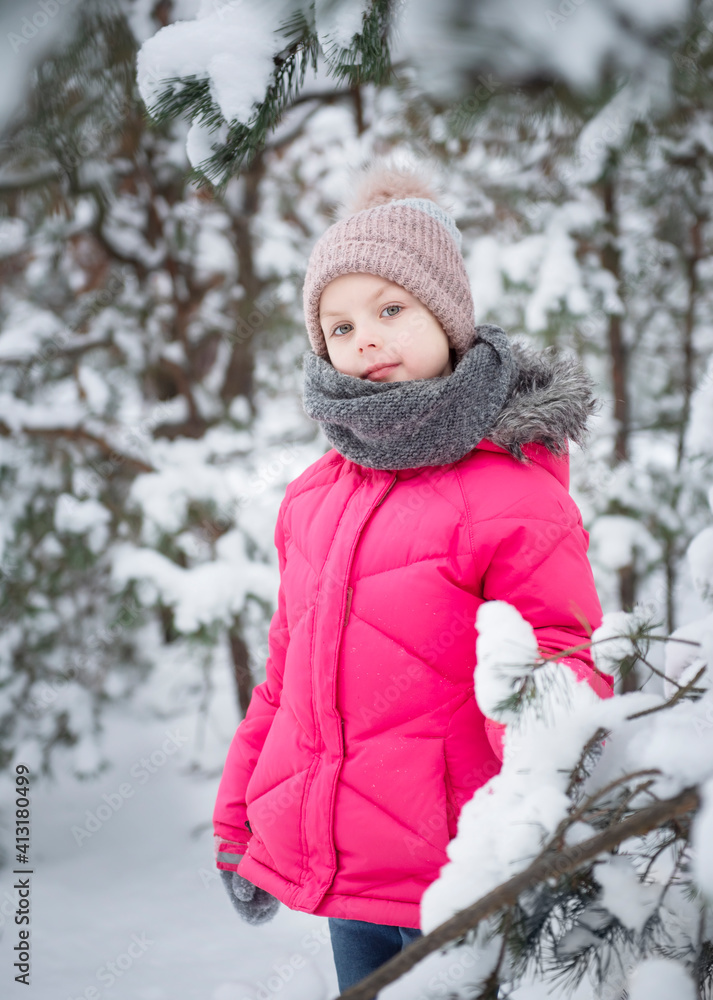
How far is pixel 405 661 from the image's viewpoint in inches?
50.4

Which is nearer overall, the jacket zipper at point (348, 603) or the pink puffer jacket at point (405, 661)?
the pink puffer jacket at point (405, 661)

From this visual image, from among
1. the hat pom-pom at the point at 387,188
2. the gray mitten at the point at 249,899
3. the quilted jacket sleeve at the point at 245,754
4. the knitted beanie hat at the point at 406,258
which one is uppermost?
the hat pom-pom at the point at 387,188

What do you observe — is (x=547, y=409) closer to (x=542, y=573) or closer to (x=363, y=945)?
(x=542, y=573)

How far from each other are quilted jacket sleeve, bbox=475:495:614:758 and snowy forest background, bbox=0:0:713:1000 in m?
0.18

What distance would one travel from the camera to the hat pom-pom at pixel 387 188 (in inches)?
62.6

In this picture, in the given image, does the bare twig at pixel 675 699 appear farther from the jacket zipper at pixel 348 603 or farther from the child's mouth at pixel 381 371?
the child's mouth at pixel 381 371

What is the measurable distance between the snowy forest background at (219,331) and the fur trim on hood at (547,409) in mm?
333

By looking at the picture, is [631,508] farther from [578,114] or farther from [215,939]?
[215,939]

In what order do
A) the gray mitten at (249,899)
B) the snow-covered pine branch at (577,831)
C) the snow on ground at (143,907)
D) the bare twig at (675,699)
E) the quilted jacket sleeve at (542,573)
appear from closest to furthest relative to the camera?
1. the snow-covered pine branch at (577,831)
2. the bare twig at (675,699)
3. the quilted jacket sleeve at (542,573)
4. the gray mitten at (249,899)
5. the snow on ground at (143,907)

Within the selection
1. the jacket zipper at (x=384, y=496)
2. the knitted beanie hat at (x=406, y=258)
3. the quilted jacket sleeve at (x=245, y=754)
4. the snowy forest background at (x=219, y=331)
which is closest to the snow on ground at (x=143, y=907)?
the snowy forest background at (x=219, y=331)

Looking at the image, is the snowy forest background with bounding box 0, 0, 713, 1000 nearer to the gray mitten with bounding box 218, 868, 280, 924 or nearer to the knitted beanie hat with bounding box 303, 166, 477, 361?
the knitted beanie hat with bounding box 303, 166, 477, 361

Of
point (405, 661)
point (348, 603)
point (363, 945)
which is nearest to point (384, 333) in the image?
point (348, 603)

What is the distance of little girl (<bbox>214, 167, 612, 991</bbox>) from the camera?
1.24m

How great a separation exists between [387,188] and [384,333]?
46cm
